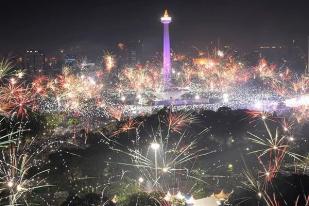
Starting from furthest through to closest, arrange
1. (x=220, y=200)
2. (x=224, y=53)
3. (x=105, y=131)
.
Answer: (x=224, y=53), (x=105, y=131), (x=220, y=200)

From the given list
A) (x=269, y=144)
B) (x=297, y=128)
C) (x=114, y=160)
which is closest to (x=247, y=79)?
(x=297, y=128)

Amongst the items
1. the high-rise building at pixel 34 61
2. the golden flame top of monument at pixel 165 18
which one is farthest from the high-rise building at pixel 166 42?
the high-rise building at pixel 34 61

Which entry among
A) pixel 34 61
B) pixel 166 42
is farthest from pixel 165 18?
pixel 34 61

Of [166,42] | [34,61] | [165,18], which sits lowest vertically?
[34,61]

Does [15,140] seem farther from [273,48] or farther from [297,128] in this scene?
[273,48]

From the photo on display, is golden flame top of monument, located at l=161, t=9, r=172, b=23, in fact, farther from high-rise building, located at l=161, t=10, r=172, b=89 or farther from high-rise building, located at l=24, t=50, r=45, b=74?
high-rise building, located at l=24, t=50, r=45, b=74

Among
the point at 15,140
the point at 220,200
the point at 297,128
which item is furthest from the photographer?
the point at 297,128

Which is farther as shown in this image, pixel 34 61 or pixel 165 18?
pixel 34 61

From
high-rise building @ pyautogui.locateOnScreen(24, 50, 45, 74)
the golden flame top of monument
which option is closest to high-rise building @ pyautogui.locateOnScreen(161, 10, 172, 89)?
the golden flame top of monument

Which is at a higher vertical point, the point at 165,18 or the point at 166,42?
the point at 165,18

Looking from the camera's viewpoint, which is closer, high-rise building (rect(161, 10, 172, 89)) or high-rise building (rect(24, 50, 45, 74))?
high-rise building (rect(161, 10, 172, 89))

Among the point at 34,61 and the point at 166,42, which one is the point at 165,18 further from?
the point at 34,61
